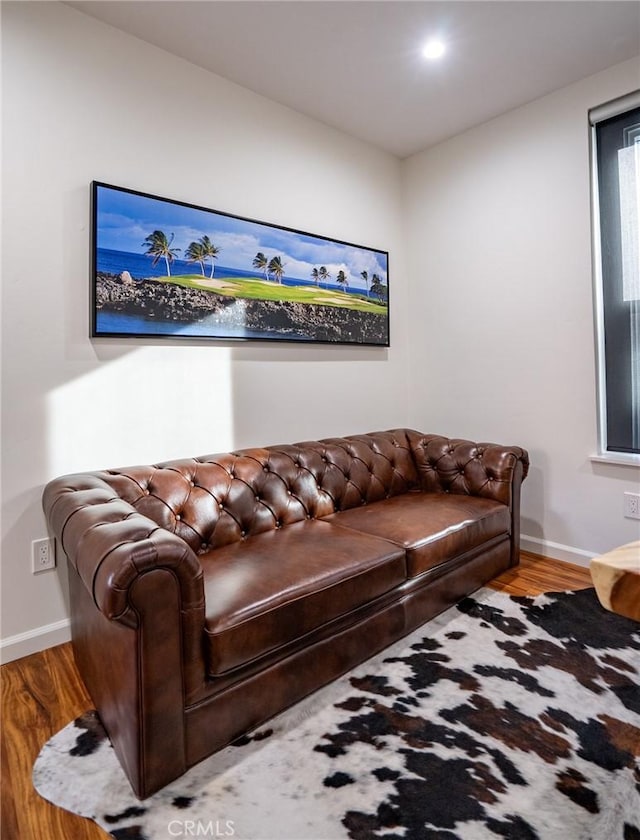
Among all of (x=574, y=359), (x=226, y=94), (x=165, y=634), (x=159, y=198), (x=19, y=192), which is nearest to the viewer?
(x=165, y=634)

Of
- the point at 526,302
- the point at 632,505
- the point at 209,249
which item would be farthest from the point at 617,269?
the point at 209,249

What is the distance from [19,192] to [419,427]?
9.17 feet

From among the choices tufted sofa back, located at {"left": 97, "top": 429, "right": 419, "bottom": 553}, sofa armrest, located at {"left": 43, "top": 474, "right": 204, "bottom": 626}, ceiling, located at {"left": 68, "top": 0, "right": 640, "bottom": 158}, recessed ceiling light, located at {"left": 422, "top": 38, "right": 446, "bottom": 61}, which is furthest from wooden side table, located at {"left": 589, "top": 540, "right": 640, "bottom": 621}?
recessed ceiling light, located at {"left": 422, "top": 38, "right": 446, "bottom": 61}

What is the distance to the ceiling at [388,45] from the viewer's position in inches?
81.2

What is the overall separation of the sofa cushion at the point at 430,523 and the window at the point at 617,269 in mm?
797

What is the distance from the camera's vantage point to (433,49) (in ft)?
7.68

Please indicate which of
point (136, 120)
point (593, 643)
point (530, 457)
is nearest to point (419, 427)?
point (530, 457)

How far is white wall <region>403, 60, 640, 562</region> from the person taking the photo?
2660 mm

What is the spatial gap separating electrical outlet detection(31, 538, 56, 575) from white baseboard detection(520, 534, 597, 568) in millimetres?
2654

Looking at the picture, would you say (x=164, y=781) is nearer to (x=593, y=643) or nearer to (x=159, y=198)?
(x=593, y=643)

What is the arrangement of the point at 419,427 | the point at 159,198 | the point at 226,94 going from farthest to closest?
the point at 419,427
the point at 226,94
the point at 159,198

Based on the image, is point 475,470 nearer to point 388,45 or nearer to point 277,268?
point 277,268

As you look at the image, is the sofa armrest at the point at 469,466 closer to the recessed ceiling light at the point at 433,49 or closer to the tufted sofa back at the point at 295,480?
the tufted sofa back at the point at 295,480

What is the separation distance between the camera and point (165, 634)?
1.21 meters
